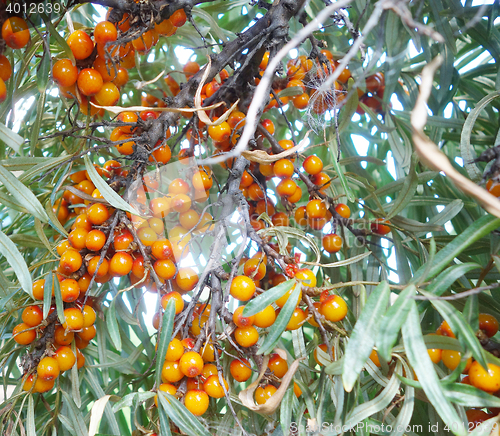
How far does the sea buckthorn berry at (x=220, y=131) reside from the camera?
0.63 metres

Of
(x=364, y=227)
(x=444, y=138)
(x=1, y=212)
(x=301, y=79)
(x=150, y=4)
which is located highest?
(x=150, y=4)

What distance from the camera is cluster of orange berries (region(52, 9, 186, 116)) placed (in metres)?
0.52

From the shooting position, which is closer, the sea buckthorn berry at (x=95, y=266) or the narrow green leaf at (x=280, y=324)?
the narrow green leaf at (x=280, y=324)

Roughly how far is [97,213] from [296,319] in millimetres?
311

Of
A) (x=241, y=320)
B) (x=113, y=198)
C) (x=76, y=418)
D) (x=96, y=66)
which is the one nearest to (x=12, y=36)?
(x=96, y=66)

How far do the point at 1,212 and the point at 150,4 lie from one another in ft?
1.92

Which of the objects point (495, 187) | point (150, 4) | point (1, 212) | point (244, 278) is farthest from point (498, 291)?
point (1, 212)

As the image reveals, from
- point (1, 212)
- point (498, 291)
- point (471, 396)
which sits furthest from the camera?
point (1, 212)

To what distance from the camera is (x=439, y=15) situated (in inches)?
27.1

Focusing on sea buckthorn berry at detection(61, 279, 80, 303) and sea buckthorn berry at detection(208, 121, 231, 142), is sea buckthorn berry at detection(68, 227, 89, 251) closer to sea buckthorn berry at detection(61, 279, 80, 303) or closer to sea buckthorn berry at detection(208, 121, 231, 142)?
sea buckthorn berry at detection(61, 279, 80, 303)

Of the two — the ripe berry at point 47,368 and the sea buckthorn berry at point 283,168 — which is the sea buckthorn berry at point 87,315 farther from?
the sea buckthorn berry at point 283,168

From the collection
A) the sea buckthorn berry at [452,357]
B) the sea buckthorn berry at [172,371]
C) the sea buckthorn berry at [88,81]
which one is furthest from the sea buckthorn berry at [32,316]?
the sea buckthorn berry at [452,357]

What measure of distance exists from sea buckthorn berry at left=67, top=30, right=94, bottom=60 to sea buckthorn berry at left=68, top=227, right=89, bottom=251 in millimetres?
236

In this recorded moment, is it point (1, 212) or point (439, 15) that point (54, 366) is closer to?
point (1, 212)
